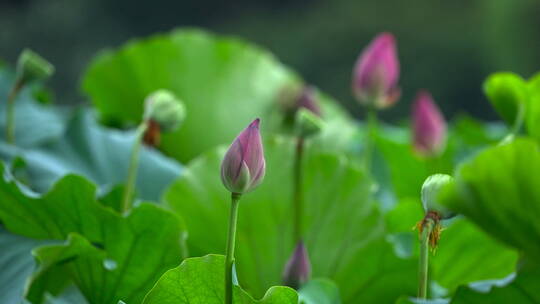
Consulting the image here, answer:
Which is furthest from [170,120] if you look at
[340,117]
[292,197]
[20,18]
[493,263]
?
[20,18]

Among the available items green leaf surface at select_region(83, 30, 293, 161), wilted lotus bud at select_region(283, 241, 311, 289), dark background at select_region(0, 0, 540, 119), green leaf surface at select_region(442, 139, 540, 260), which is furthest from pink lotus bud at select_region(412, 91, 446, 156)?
dark background at select_region(0, 0, 540, 119)

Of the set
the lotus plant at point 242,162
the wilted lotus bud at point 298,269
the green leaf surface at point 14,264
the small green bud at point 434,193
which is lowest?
the wilted lotus bud at point 298,269

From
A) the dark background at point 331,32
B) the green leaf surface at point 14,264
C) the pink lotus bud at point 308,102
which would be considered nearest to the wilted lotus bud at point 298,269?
the green leaf surface at point 14,264

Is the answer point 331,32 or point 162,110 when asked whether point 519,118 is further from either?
point 331,32

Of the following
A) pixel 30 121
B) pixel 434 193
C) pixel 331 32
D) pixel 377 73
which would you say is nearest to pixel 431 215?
pixel 434 193

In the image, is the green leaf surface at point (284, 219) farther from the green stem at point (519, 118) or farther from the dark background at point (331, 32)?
the dark background at point (331, 32)

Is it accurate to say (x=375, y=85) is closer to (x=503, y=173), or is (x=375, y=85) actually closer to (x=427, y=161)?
(x=427, y=161)
